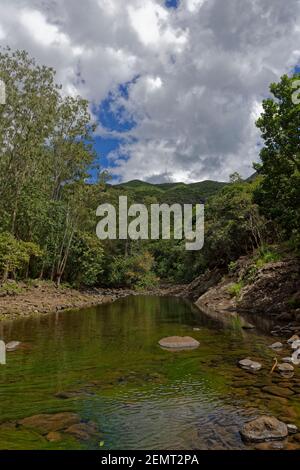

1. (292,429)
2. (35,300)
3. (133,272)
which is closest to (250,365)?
(292,429)

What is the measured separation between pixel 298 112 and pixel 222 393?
16921 mm

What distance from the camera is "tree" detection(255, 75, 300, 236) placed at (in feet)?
73.7

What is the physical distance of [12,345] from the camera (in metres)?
16.3

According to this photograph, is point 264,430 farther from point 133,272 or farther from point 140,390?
point 133,272

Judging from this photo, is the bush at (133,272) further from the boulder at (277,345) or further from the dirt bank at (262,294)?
the boulder at (277,345)

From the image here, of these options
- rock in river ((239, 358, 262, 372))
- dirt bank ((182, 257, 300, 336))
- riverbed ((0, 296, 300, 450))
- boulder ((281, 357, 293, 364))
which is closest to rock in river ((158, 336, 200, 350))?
riverbed ((0, 296, 300, 450))

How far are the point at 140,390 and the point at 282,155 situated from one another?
17.3 metres

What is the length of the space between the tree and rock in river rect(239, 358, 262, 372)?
12511 millimetres

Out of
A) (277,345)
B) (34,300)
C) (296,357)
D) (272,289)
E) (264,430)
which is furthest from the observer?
(34,300)

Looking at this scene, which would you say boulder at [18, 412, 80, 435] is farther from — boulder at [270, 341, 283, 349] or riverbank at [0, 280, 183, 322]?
riverbank at [0, 280, 183, 322]

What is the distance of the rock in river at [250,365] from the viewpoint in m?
12.9

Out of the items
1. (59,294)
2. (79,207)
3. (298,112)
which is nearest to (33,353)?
(298,112)

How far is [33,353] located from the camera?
1538 cm
